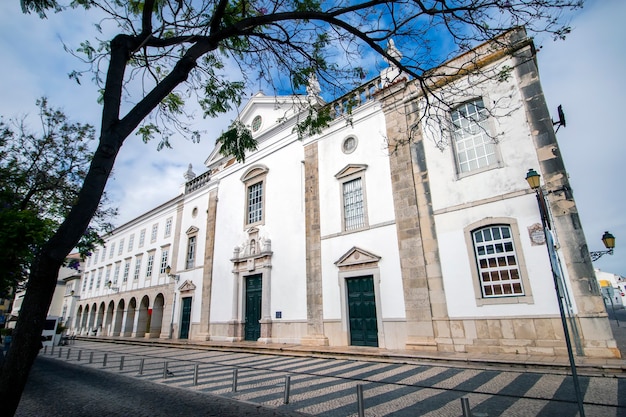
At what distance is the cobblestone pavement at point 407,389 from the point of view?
4.75 metres

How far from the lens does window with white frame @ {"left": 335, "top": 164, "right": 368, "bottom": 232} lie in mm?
12484

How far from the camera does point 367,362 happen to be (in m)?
9.20

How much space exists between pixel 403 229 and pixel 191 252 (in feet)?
47.9

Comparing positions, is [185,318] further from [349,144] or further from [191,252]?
[349,144]

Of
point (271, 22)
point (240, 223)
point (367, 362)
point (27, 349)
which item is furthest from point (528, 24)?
point (240, 223)

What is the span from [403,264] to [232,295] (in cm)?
924

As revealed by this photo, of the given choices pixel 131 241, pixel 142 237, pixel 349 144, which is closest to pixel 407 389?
pixel 349 144

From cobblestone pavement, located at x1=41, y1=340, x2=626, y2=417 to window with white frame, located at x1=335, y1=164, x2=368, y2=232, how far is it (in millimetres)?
5137

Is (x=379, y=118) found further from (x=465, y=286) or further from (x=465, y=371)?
(x=465, y=371)

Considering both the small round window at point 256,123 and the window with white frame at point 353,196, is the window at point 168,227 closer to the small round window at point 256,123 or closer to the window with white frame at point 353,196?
the small round window at point 256,123

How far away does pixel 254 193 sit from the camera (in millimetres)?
17297

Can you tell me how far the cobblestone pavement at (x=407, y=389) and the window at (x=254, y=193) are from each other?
343 inches

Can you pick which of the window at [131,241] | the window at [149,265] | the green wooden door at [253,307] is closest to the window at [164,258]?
the window at [149,265]

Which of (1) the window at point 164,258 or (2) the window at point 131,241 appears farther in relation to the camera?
(2) the window at point 131,241
